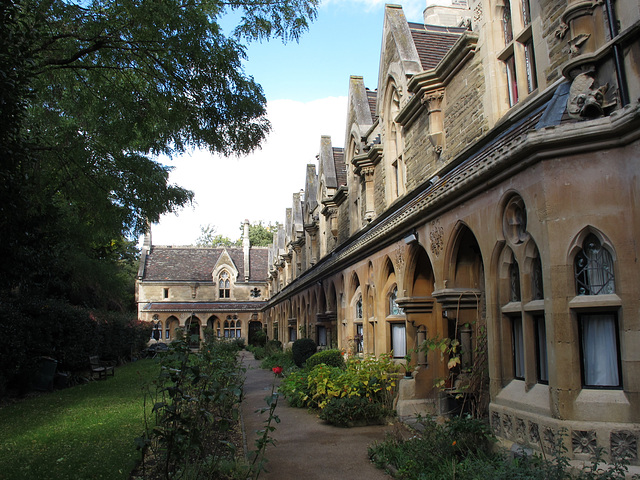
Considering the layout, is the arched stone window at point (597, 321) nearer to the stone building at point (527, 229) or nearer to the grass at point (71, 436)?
the stone building at point (527, 229)

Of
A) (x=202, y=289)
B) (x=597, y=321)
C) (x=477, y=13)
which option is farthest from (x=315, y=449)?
(x=202, y=289)

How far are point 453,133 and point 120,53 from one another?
6.54m

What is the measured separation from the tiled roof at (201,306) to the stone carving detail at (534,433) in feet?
154

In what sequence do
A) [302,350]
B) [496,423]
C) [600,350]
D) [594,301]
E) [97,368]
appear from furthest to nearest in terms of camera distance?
[302,350], [97,368], [496,423], [600,350], [594,301]

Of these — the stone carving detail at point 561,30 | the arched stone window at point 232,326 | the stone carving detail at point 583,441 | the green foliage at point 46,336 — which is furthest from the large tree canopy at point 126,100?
the arched stone window at point 232,326

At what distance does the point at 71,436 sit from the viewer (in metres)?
7.87

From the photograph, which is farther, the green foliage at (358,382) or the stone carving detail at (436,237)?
the green foliage at (358,382)

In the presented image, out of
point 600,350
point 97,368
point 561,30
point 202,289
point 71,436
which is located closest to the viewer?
point 600,350

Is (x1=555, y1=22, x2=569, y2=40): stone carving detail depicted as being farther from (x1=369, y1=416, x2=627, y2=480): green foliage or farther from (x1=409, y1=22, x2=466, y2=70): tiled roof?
(x1=409, y1=22, x2=466, y2=70): tiled roof

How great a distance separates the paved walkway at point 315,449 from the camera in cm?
605

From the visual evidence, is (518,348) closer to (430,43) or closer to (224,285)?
(430,43)

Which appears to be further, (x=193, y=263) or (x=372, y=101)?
(x=193, y=263)

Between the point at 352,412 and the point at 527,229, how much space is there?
4610mm

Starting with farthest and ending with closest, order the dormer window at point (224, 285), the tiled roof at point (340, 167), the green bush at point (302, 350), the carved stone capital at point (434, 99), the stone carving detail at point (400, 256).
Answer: the dormer window at point (224, 285)
the tiled roof at point (340, 167)
the green bush at point (302, 350)
the carved stone capital at point (434, 99)
the stone carving detail at point (400, 256)
